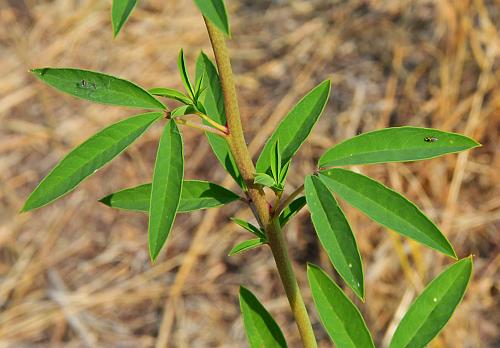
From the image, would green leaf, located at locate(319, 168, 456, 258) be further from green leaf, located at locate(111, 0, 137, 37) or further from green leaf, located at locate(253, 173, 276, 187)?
green leaf, located at locate(111, 0, 137, 37)

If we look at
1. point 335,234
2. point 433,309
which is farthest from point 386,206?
point 433,309

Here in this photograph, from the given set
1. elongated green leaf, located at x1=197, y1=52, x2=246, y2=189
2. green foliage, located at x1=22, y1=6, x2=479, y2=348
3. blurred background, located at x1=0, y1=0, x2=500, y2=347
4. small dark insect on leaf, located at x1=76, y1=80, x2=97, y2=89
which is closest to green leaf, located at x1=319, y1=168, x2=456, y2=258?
green foliage, located at x1=22, y1=6, x2=479, y2=348

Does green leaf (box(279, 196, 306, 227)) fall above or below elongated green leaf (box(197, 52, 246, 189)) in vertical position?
below

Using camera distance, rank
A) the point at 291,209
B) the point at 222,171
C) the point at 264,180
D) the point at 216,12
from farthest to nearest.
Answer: the point at 222,171, the point at 291,209, the point at 264,180, the point at 216,12

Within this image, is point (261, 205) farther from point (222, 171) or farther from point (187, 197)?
point (222, 171)

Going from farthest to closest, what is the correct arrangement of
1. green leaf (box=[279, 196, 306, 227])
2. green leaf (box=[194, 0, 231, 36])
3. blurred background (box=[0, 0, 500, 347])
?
blurred background (box=[0, 0, 500, 347]) → green leaf (box=[279, 196, 306, 227]) → green leaf (box=[194, 0, 231, 36])

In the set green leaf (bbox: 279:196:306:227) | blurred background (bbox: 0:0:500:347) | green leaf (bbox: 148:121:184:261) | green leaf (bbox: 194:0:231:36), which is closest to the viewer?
green leaf (bbox: 194:0:231:36)
